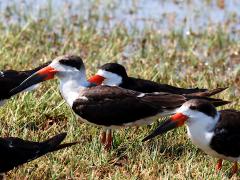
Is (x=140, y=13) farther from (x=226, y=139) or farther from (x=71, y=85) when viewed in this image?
(x=226, y=139)

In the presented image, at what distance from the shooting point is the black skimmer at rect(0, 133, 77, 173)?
239 inches

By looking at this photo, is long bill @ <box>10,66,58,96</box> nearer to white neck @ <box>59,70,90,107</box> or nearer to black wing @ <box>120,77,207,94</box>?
white neck @ <box>59,70,90,107</box>

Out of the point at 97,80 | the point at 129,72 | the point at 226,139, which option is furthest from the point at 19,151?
the point at 129,72

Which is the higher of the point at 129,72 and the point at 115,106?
the point at 115,106

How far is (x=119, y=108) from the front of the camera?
23.8 feet

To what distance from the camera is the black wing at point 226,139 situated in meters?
6.52

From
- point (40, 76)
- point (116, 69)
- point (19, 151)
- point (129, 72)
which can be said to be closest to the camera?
point (19, 151)

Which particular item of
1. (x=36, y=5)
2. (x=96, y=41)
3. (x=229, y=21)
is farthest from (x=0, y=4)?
(x=229, y=21)

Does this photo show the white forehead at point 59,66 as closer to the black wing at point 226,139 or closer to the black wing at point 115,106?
the black wing at point 115,106

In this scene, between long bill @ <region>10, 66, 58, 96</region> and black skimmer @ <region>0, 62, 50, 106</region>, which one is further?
black skimmer @ <region>0, 62, 50, 106</region>

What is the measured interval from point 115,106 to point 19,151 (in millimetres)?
1414

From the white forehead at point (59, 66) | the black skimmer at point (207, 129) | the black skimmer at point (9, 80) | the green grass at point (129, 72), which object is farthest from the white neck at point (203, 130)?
the black skimmer at point (9, 80)

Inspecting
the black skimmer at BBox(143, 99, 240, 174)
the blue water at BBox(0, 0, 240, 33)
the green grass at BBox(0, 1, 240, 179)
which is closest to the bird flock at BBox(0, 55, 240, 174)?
the black skimmer at BBox(143, 99, 240, 174)

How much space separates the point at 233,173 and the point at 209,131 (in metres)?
0.56
